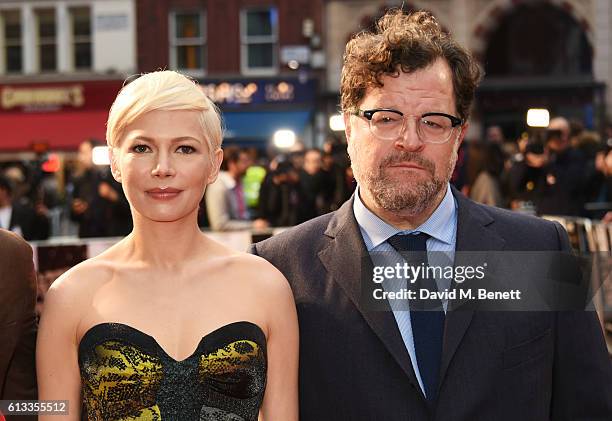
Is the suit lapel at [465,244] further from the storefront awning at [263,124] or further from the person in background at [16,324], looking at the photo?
the storefront awning at [263,124]

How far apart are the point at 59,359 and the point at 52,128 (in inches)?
857

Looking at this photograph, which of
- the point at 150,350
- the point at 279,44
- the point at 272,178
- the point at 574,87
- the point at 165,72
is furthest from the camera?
the point at 279,44

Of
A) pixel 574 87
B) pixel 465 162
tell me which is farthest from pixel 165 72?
pixel 574 87

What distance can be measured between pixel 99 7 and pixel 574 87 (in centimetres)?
1159

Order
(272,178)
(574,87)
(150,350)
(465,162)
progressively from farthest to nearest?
(574,87), (272,178), (465,162), (150,350)

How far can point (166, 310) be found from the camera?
8.19ft

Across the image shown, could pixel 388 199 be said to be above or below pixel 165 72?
below

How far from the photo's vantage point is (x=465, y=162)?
9.30 metres

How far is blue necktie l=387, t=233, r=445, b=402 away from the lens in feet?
8.44

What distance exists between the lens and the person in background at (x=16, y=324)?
103 inches

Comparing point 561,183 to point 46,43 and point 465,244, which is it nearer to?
point 465,244

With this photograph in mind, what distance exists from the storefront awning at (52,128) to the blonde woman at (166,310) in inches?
819

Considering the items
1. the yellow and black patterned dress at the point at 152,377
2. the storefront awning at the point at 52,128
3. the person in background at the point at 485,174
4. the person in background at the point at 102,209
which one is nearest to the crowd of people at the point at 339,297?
the yellow and black patterned dress at the point at 152,377

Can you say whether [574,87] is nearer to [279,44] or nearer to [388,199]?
[279,44]
